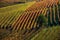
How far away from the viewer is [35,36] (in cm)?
392

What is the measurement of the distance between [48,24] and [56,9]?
0.85 meters

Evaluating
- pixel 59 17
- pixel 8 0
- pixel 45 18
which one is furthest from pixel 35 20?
pixel 8 0

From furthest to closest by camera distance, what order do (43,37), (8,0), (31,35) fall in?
(8,0) → (31,35) → (43,37)

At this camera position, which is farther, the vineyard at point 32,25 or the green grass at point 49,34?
the vineyard at point 32,25

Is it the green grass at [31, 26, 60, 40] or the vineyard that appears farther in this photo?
the vineyard

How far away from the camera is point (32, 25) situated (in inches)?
181

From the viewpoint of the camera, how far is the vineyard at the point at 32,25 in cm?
396

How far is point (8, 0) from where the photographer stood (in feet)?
27.3

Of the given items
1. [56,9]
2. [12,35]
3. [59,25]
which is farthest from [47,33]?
[56,9]

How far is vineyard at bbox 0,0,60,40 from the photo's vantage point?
3955mm

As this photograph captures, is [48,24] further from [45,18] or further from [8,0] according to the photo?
[8,0]

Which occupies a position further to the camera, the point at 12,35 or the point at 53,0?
the point at 53,0

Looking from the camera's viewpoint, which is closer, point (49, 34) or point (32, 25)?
point (49, 34)

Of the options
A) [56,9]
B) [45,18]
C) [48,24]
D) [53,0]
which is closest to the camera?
[48,24]
